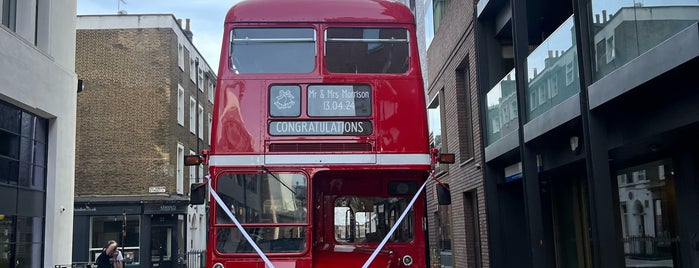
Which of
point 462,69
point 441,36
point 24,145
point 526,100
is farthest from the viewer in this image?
point 441,36

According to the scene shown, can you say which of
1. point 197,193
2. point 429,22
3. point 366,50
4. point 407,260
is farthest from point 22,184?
point 429,22

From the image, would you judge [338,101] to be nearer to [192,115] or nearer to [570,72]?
[570,72]

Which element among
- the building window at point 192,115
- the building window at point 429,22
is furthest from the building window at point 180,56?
the building window at point 429,22

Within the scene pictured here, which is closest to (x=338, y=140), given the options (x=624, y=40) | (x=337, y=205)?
(x=337, y=205)

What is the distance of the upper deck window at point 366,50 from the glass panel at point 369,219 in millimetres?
1710

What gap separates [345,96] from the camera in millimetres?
8344

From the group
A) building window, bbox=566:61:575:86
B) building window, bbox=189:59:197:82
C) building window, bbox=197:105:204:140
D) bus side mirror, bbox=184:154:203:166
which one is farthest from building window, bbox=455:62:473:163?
building window, bbox=197:105:204:140

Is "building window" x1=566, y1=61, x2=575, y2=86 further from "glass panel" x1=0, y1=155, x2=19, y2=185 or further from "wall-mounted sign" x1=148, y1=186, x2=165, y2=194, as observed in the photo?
"wall-mounted sign" x1=148, y1=186, x2=165, y2=194

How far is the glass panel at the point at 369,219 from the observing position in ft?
28.8

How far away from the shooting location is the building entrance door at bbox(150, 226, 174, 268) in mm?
30219

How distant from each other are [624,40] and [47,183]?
13172mm

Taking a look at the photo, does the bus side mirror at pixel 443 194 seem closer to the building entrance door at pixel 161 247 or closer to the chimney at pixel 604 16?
the chimney at pixel 604 16

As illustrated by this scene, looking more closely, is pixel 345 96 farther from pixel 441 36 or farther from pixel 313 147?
pixel 441 36

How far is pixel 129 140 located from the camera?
29.8m
